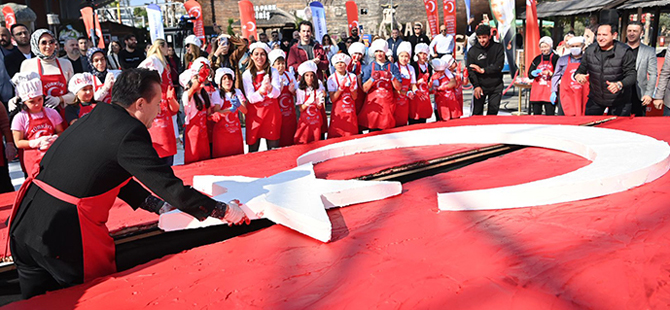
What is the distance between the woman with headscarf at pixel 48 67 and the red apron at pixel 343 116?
240 cm

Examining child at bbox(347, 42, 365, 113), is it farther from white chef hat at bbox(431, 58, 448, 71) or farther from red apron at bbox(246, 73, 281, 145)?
red apron at bbox(246, 73, 281, 145)

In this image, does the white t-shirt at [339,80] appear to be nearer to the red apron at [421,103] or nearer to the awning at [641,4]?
the red apron at [421,103]

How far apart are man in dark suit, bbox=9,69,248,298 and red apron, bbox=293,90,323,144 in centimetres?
280

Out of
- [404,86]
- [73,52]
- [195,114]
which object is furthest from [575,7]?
[195,114]

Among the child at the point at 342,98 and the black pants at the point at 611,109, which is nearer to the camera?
the child at the point at 342,98

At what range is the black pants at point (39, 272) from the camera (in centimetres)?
185

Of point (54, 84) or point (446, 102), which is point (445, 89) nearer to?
point (446, 102)

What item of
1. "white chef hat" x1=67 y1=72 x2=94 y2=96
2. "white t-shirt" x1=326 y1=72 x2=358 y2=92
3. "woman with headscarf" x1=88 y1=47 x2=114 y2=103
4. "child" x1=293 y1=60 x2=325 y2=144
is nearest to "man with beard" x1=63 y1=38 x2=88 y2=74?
"woman with headscarf" x1=88 y1=47 x2=114 y2=103

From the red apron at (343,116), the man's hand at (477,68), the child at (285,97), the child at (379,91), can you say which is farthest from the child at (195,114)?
the man's hand at (477,68)

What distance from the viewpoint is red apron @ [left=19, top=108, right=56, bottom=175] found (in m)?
3.41

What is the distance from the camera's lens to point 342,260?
179cm

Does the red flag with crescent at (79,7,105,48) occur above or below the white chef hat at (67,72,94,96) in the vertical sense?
above

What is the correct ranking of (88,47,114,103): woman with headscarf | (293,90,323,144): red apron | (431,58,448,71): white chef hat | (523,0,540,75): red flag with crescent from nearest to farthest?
(88,47,114,103): woman with headscarf, (293,90,323,144): red apron, (431,58,448,71): white chef hat, (523,0,540,75): red flag with crescent

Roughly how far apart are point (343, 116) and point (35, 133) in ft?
8.81
